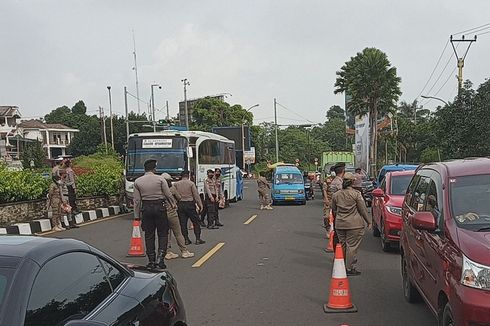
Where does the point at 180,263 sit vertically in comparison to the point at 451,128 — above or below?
below

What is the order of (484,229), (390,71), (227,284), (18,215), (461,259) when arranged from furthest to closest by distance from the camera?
1. (390,71)
2. (18,215)
3. (227,284)
4. (484,229)
5. (461,259)

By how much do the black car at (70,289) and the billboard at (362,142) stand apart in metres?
40.4

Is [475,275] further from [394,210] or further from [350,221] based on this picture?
[394,210]

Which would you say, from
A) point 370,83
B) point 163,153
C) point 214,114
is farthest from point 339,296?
point 214,114

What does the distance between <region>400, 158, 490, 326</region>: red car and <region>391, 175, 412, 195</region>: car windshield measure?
543 cm

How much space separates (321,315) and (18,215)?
12202 mm

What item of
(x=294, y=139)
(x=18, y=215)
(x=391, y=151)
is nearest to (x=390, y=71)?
(x=18, y=215)

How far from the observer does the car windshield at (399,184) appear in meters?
12.8

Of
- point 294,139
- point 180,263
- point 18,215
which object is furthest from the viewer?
point 294,139

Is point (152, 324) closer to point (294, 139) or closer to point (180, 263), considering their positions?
point (180, 263)

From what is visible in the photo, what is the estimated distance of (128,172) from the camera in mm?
20469

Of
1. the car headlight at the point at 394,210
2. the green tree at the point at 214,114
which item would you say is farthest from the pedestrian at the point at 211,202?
the green tree at the point at 214,114

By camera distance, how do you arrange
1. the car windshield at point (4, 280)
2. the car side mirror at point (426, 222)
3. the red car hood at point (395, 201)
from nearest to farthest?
the car windshield at point (4, 280)
the car side mirror at point (426, 222)
the red car hood at point (395, 201)

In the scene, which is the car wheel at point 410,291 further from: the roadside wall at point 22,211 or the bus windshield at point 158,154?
the bus windshield at point 158,154
